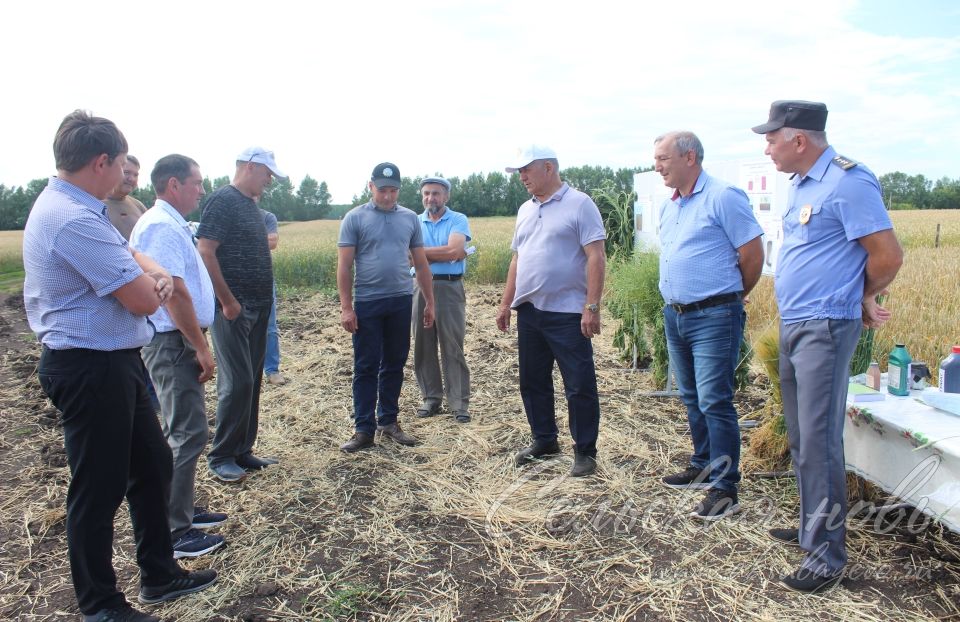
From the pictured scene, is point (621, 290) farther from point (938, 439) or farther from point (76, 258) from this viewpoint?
point (76, 258)

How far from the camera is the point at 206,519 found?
11.6 ft

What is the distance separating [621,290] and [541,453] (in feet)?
8.19

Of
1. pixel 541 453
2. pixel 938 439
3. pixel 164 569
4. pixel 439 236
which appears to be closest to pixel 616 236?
pixel 439 236

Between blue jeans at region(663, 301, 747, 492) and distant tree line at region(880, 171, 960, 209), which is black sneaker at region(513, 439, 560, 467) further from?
distant tree line at region(880, 171, 960, 209)

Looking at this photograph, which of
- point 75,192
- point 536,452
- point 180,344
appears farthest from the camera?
point 536,452

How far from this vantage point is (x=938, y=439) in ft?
9.36

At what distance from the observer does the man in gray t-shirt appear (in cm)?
461

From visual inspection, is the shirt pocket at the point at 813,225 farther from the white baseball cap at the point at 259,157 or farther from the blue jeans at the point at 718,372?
the white baseball cap at the point at 259,157

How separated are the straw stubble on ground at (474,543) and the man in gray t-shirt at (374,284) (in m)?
0.36

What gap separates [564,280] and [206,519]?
96.5 inches

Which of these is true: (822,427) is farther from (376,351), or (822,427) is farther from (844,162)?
(376,351)

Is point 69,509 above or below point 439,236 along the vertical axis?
below

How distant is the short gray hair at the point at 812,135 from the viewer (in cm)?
285

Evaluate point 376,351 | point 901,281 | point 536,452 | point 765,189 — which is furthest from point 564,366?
point 901,281
